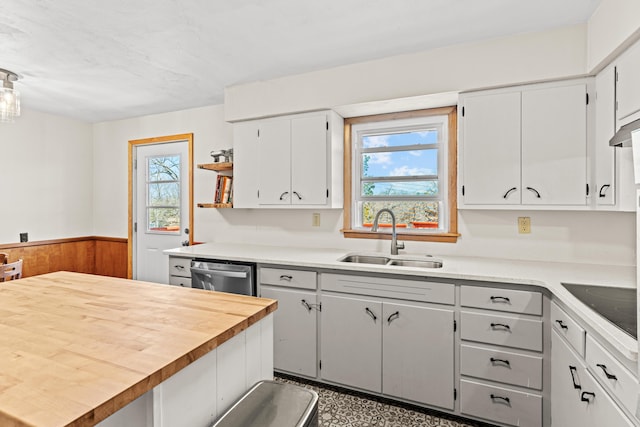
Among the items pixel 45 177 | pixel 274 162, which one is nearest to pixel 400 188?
pixel 274 162

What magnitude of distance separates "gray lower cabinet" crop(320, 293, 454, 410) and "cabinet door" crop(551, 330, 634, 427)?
51 centimetres

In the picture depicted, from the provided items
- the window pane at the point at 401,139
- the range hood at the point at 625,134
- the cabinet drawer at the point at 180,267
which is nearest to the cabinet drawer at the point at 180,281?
the cabinet drawer at the point at 180,267

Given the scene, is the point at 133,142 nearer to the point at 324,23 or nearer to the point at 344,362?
the point at 324,23

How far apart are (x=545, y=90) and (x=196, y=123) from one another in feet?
10.7

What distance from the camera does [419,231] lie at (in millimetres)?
2797

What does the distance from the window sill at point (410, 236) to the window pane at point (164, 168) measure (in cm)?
222

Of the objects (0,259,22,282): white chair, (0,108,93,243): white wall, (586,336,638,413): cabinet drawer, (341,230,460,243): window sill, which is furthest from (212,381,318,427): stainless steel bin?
(0,108,93,243): white wall

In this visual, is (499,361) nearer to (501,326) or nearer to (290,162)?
(501,326)

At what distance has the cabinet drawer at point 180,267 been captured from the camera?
2.86 m

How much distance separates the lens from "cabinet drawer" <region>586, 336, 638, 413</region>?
1045mm

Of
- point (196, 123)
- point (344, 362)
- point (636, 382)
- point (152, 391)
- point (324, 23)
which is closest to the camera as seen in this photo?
point (152, 391)

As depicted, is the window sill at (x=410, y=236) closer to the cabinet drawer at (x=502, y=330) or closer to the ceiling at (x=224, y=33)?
the cabinet drawer at (x=502, y=330)

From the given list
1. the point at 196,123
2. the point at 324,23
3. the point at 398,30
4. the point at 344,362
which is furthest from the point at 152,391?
the point at 196,123

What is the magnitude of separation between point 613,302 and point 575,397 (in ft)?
1.46
